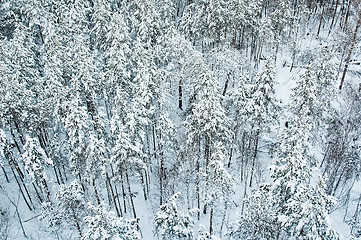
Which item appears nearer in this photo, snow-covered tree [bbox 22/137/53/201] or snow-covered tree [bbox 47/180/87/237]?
snow-covered tree [bbox 47/180/87/237]

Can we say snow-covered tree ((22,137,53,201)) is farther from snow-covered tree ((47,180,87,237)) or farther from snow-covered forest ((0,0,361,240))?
snow-covered tree ((47,180,87,237))

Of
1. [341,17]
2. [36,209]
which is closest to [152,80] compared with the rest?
[36,209]

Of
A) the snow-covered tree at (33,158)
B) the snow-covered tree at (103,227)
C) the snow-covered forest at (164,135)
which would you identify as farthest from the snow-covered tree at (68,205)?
the snow-covered tree at (103,227)

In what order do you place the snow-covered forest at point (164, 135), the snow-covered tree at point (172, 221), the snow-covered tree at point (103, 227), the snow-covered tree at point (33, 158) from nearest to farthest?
the snow-covered tree at point (103, 227)
the snow-covered tree at point (172, 221)
the snow-covered forest at point (164, 135)
the snow-covered tree at point (33, 158)

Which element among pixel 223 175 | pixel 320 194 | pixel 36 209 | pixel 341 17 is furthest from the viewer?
pixel 341 17

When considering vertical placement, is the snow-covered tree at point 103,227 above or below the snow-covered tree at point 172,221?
above

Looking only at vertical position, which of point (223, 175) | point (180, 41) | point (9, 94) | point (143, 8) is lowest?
point (223, 175)

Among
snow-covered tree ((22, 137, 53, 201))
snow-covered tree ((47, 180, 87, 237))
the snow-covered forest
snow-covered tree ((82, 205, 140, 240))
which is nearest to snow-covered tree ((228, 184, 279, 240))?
the snow-covered forest

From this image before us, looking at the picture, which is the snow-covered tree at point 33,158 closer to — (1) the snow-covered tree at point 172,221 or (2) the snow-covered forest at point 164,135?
(2) the snow-covered forest at point 164,135

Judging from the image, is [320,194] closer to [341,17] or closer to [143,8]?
[143,8]
